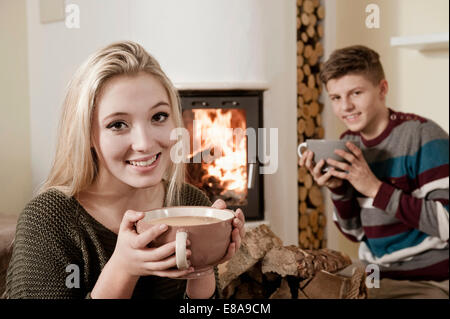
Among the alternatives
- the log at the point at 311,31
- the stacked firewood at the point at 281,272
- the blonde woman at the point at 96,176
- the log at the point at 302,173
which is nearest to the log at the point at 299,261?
the stacked firewood at the point at 281,272

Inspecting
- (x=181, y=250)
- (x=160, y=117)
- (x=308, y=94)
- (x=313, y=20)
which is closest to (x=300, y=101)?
(x=308, y=94)

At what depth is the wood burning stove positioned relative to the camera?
25.8 inches

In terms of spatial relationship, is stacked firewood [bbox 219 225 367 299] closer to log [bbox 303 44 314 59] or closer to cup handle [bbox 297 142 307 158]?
cup handle [bbox 297 142 307 158]

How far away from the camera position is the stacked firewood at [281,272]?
0.70 metres

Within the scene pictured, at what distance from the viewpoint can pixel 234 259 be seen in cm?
68

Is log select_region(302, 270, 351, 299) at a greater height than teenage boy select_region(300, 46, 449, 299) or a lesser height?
lesser

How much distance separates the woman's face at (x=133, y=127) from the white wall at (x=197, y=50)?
108 mm

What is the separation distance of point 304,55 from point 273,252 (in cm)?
29

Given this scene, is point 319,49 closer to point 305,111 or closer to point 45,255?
point 305,111

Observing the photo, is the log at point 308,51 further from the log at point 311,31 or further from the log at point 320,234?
the log at point 320,234

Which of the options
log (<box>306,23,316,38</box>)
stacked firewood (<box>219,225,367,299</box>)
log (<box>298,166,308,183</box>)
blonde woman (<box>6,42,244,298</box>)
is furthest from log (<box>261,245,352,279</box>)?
log (<box>306,23,316,38</box>)

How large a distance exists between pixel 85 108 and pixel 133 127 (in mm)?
56

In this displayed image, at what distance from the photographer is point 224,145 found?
66cm
